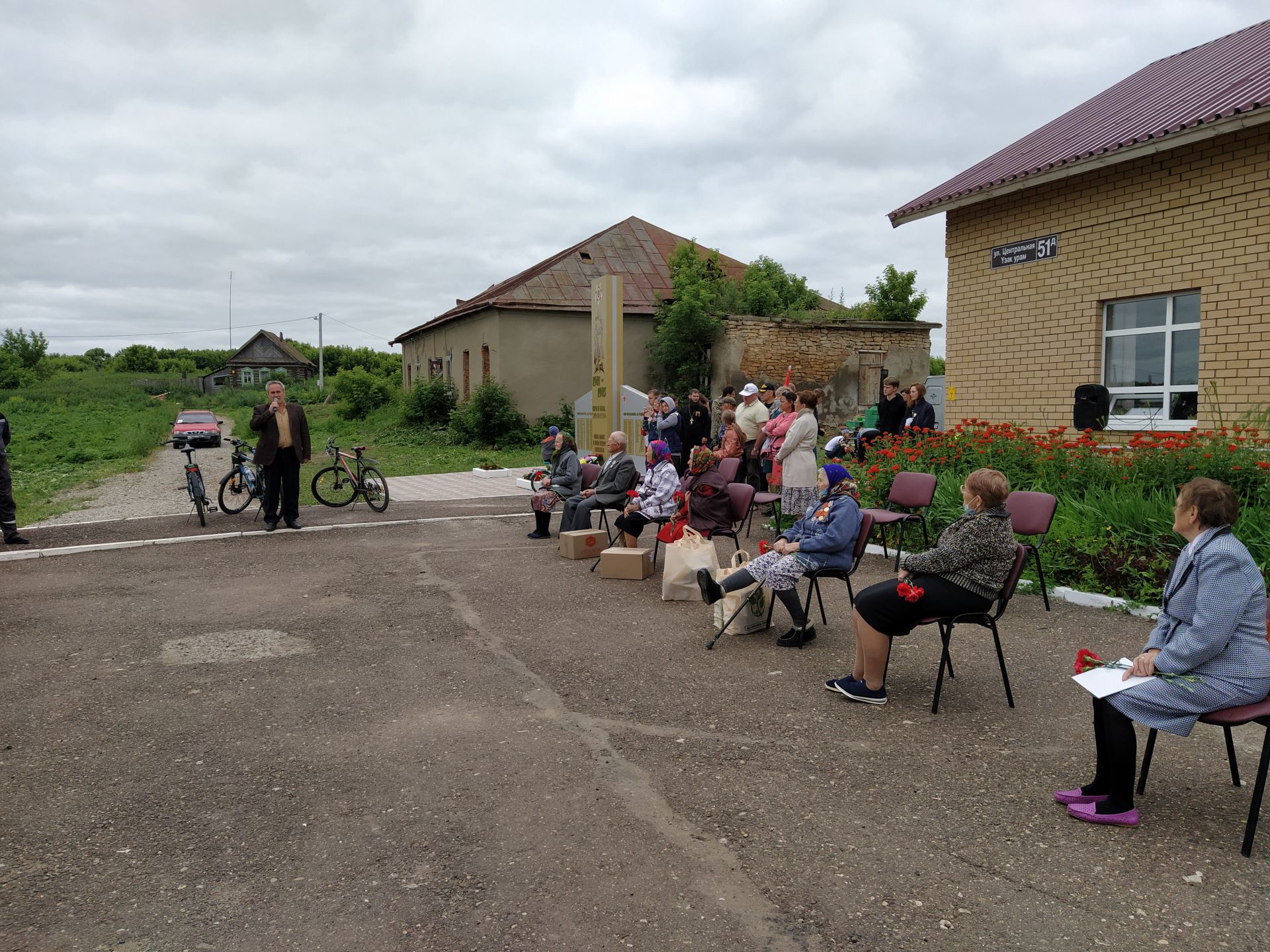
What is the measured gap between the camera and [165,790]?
4156 millimetres

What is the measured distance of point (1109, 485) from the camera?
876 centimetres

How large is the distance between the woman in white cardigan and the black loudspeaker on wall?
355cm

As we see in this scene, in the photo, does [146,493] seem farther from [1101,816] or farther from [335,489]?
[1101,816]

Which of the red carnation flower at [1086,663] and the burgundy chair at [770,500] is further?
the burgundy chair at [770,500]

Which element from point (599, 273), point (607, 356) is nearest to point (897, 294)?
point (599, 273)

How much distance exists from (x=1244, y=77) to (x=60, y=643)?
508 inches

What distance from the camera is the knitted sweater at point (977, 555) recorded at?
16.0ft

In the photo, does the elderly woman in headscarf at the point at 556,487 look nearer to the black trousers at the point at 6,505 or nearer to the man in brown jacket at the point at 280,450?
the man in brown jacket at the point at 280,450

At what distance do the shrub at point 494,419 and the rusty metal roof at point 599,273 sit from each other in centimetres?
262

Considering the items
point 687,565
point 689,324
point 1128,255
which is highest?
point 689,324

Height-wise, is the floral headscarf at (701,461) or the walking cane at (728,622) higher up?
the floral headscarf at (701,461)

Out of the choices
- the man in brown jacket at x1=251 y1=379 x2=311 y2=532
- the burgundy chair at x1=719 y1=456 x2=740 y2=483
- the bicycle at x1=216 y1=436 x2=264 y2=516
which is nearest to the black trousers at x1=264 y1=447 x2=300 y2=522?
the man in brown jacket at x1=251 y1=379 x2=311 y2=532

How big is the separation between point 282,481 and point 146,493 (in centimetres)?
772

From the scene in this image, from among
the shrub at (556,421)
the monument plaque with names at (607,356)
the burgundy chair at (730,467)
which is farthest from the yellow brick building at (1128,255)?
the shrub at (556,421)
